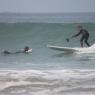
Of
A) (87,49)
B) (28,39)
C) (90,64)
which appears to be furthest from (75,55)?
(28,39)

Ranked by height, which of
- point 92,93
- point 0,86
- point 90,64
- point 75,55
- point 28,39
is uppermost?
point 28,39

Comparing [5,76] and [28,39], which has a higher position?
[28,39]

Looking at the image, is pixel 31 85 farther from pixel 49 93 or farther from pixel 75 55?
pixel 75 55

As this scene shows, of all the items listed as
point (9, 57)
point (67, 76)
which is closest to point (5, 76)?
point (67, 76)

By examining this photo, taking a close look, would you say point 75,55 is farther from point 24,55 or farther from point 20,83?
point 20,83

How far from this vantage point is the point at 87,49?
18.5 metres

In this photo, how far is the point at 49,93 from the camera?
359 inches

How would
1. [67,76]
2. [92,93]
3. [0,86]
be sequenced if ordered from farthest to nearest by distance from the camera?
1. [67,76]
2. [0,86]
3. [92,93]

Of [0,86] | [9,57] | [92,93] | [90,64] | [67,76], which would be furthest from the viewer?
[9,57]

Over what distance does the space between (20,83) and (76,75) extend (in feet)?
6.35

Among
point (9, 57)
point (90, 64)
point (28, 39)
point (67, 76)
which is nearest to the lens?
point (67, 76)

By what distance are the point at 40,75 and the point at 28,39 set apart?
1826 centimetres

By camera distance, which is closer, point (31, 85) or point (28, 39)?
point (31, 85)

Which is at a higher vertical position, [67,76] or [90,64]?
[90,64]
